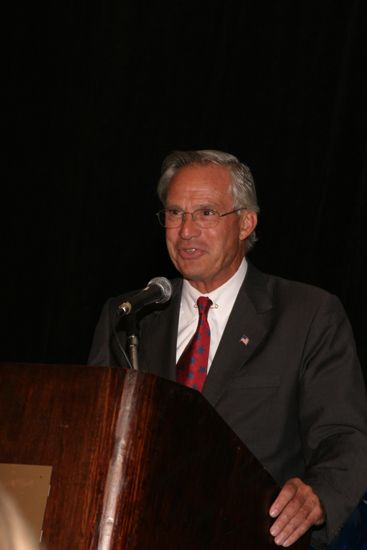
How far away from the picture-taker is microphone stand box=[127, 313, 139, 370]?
2248 millimetres

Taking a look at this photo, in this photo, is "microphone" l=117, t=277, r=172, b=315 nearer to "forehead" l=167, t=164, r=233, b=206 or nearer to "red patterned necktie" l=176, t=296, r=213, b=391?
"red patterned necktie" l=176, t=296, r=213, b=391

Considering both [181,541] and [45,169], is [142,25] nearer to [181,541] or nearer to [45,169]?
[45,169]

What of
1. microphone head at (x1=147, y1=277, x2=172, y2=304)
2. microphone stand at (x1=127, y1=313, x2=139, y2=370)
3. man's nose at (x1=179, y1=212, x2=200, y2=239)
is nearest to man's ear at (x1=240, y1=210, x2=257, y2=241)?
man's nose at (x1=179, y1=212, x2=200, y2=239)

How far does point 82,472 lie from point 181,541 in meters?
0.27

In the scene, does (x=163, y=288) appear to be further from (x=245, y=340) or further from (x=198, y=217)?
(x=198, y=217)

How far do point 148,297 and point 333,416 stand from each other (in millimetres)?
747

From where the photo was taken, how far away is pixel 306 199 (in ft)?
15.2

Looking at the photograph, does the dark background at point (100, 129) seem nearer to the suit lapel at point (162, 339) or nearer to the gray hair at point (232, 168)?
the gray hair at point (232, 168)

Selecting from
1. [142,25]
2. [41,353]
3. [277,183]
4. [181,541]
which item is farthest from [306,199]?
[181,541]

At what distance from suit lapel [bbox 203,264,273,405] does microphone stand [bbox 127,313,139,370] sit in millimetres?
680

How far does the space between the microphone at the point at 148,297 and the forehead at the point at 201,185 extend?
92 cm

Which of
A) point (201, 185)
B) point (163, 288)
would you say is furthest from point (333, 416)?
point (201, 185)

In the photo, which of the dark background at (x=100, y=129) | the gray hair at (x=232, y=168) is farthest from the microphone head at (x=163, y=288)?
the dark background at (x=100, y=129)

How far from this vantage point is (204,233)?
3324 mm
